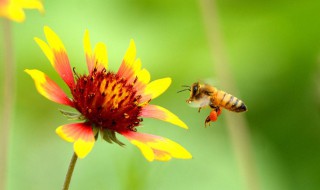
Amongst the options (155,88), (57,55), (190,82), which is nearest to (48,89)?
(57,55)

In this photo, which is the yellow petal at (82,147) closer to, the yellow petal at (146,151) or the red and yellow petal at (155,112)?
the yellow petal at (146,151)

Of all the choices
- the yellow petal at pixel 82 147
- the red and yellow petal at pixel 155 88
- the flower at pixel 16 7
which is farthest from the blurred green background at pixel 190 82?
the flower at pixel 16 7

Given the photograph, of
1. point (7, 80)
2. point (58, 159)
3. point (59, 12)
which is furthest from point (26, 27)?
point (7, 80)

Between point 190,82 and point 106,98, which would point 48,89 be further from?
point 190,82

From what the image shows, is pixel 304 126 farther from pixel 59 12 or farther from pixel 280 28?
pixel 59 12

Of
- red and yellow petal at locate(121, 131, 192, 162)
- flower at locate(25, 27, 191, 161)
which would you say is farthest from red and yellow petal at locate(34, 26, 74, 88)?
red and yellow petal at locate(121, 131, 192, 162)

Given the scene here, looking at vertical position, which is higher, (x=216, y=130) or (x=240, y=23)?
(x=240, y=23)
